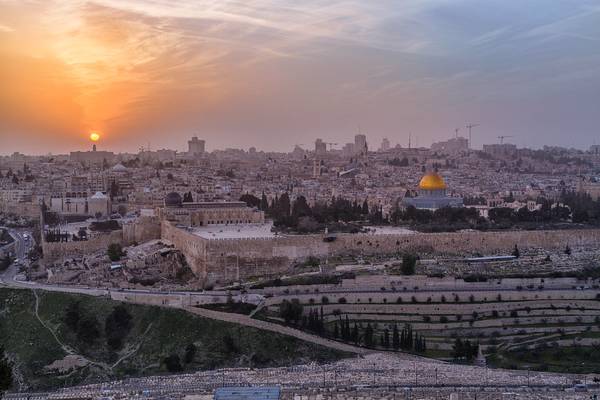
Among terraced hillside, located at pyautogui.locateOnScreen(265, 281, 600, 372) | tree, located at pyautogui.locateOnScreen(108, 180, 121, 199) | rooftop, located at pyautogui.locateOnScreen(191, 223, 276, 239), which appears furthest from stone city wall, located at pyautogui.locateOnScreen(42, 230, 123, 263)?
tree, located at pyautogui.locateOnScreen(108, 180, 121, 199)

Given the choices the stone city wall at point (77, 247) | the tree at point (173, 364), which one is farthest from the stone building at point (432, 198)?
the tree at point (173, 364)

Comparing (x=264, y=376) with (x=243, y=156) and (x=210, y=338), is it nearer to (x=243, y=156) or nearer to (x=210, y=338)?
(x=210, y=338)

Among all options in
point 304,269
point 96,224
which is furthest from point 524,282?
point 96,224

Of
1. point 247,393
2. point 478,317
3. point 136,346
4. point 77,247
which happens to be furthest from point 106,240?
point 247,393

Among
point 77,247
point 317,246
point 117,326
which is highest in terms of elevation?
point 317,246

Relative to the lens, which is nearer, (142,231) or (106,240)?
(106,240)

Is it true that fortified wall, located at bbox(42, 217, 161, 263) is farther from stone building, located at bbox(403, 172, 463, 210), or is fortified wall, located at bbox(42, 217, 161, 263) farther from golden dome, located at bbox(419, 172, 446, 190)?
golden dome, located at bbox(419, 172, 446, 190)

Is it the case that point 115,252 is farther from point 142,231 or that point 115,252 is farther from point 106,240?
point 142,231
